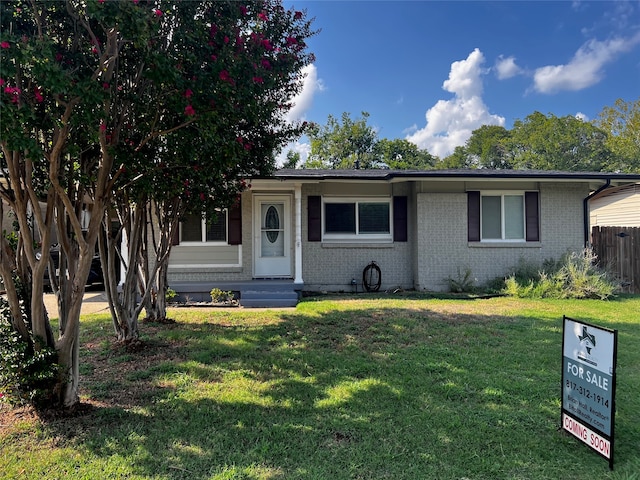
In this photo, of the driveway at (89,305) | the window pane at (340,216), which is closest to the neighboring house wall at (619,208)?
the window pane at (340,216)

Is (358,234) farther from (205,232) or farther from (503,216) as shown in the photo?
(205,232)

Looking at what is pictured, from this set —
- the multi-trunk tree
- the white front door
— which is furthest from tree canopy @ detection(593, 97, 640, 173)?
the multi-trunk tree

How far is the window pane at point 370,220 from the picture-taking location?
1044 cm

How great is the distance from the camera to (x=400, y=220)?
1033cm

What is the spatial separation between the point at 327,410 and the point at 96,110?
3024mm

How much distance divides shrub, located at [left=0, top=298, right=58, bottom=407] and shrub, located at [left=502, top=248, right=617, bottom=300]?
29.2ft

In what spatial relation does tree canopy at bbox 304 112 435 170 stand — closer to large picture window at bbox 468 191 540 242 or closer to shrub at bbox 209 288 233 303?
large picture window at bbox 468 191 540 242

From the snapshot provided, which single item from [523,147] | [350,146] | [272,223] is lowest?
[272,223]

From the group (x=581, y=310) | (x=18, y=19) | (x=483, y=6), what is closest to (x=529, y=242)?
(x=581, y=310)

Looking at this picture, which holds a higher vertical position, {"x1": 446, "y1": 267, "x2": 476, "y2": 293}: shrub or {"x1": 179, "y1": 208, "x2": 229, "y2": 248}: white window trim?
{"x1": 179, "y1": 208, "x2": 229, "y2": 248}: white window trim

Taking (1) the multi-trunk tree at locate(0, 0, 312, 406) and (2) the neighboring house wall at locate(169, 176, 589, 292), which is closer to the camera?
(1) the multi-trunk tree at locate(0, 0, 312, 406)

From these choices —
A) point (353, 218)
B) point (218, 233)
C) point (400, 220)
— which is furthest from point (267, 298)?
point (400, 220)

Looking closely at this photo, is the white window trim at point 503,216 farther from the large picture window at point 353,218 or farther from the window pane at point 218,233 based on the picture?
the window pane at point 218,233

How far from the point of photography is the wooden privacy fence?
9852mm
